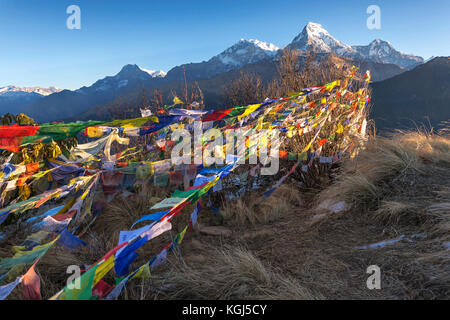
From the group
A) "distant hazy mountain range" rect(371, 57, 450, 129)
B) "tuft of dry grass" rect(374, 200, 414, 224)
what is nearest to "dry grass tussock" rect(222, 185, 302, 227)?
"tuft of dry grass" rect(374, 200, 414, 224)

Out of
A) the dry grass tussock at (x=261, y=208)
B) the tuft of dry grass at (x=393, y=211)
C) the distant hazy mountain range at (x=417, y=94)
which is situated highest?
the distant hazy mountain range at (x=417, y=94)

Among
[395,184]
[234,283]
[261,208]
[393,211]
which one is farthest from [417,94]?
[234,283]

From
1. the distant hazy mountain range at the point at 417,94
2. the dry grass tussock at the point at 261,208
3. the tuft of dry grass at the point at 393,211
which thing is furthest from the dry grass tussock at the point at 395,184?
the distant hazy mountain range at the point at 417,94

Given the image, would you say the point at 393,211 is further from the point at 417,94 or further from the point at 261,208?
the point at 417,94

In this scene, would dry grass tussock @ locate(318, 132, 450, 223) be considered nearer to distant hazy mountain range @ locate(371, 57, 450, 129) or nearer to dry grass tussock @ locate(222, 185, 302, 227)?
dry grass tussock @ locate(222, 185, 302, 227)

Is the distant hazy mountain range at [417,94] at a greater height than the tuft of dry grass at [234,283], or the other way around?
the distant hazy mountain range at [417,94]

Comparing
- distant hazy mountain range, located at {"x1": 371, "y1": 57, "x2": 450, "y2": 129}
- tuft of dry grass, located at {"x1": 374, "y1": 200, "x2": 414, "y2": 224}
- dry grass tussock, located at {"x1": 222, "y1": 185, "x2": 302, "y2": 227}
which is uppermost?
→ distant hazy mountain range, located at {"x1": 371, "y1": 57, "x2": 450, "y2": 129}

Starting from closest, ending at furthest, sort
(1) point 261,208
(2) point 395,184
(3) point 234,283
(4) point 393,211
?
(3) point 234,283 → (4) point 393,211 → (2) point 395,184 → (1) point 261,208

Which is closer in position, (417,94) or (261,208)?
(261,208)

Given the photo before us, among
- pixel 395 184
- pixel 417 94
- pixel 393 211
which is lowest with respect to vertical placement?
pixel 393 211

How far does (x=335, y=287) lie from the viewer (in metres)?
1.56

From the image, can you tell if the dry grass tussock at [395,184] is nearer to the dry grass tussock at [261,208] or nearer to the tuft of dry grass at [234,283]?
the dry grass tussock at [261,208]

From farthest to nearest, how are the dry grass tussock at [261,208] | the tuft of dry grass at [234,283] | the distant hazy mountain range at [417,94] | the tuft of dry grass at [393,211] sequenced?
the distant hazy mountain range at [417,94]
the dry grass tussock at [261,208]
the tuft of dry grass at [393,211]
the tuft of dry grass at [234,283]

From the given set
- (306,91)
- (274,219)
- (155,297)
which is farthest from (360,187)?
(155,297)
